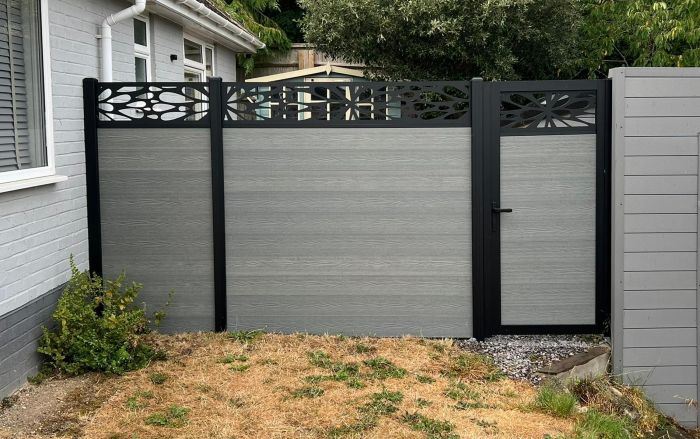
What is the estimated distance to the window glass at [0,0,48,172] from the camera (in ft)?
17.0

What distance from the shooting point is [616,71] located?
19.3ft

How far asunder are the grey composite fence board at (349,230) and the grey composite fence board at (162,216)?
0.21 m

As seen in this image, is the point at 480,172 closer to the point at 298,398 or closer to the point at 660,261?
the point at 660,261

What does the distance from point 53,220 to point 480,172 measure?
10.3 feet

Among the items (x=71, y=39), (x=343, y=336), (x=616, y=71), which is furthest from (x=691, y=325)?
(x=71, y=39)

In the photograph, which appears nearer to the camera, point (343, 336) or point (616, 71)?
Result: point (616, 71)

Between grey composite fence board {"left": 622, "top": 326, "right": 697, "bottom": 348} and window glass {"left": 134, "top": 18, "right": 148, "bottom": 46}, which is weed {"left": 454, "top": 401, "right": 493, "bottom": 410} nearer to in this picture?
grey composite fence board {"left": 622, "top": 326, "right": 697, "bottom": 348}

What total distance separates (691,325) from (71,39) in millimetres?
4984

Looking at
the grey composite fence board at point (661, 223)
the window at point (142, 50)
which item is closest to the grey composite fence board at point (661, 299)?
the grey composite fence board at point (661, 223)

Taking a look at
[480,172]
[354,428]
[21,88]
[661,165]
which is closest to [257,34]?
[480,172]

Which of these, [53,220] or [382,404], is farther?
[53,220]

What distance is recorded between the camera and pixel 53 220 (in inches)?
229

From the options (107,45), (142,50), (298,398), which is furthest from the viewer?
(142,50)

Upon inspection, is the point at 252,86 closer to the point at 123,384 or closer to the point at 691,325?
the point at 123,384
